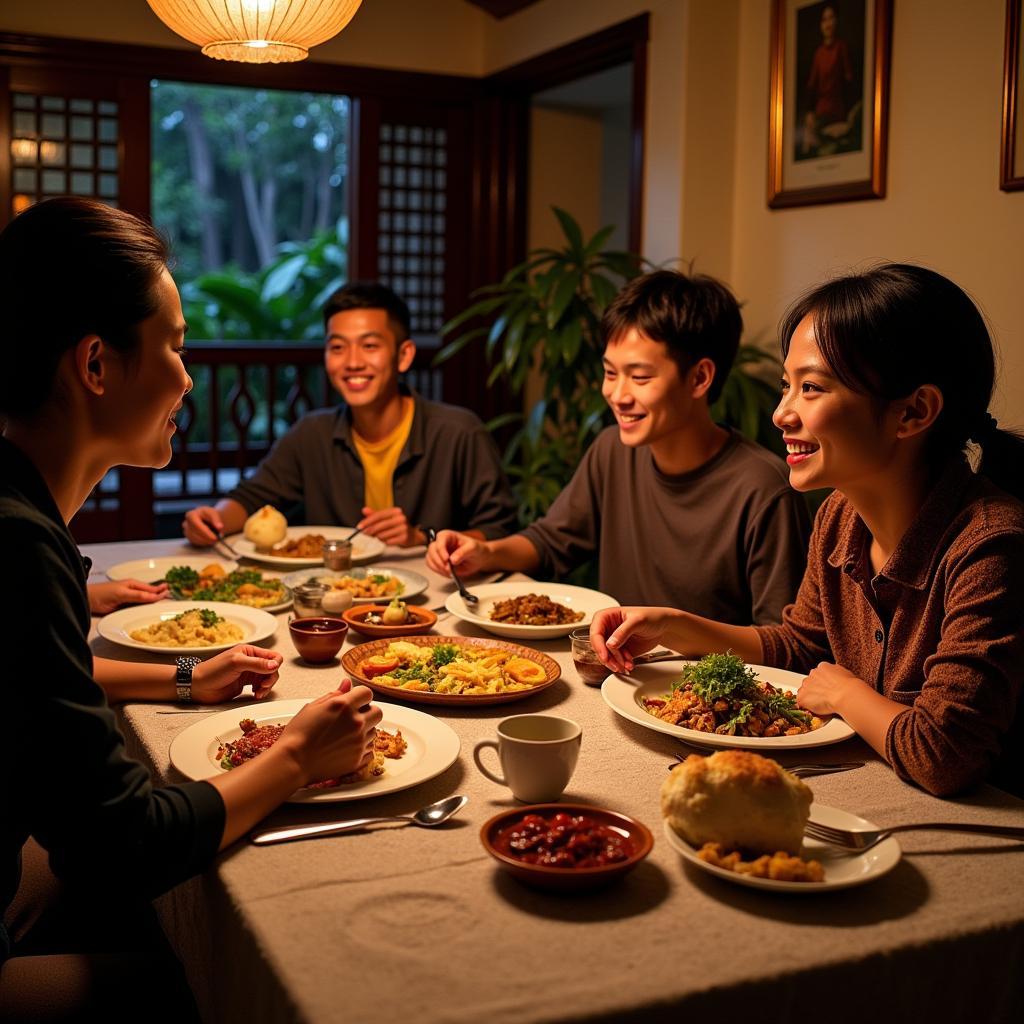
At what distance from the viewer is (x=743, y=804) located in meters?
1.15

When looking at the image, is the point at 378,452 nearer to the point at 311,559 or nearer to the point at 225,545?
the point at 225,545

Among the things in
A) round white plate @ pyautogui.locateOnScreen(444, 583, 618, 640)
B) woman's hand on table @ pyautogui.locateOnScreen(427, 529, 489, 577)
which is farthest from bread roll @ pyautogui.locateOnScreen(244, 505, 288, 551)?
round white plate @ pyautogui.locateOnScreen(444, 583, 618, 640)

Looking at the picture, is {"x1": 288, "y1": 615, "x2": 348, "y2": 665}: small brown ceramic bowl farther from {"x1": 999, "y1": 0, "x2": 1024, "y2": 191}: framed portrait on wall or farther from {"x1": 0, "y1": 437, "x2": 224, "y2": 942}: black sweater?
{"x1": 999, "y1": 0, "x2": 1024, "y2": 191}: framed portrait on wall

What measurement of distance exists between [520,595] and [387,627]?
38cm

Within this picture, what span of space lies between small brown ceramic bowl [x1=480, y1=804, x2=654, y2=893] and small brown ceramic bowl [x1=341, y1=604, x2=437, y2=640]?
31.5 inches

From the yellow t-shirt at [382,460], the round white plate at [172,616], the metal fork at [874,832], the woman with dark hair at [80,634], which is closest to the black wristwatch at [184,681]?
the round white plate at [172,616]

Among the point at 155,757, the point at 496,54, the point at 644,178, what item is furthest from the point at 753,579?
the point at 496,54

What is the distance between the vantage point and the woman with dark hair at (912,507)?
1419 millimetres

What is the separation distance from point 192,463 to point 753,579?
5656 mm

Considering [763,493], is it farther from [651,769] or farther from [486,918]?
[486,918]

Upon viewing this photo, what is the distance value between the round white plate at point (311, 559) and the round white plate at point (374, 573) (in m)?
0.08

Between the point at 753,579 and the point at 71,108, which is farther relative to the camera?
the point at 71,108

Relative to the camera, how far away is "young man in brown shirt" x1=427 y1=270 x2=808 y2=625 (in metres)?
2.33

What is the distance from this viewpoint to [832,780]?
1.42m
